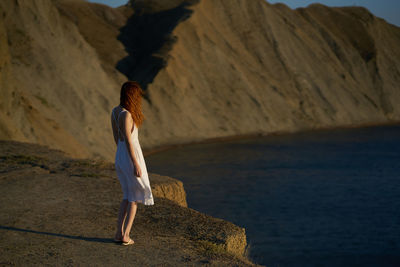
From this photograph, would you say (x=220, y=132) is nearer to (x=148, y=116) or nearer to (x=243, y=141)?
(x=243, y=141)

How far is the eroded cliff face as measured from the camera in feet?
75.7

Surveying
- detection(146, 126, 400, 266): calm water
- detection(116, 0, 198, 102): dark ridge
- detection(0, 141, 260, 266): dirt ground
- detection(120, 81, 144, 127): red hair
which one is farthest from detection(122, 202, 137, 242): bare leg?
detection(116, 0, 198, 102): dark ridge

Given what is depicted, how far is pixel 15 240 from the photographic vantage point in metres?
5.20

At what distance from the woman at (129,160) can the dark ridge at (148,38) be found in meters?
28.5

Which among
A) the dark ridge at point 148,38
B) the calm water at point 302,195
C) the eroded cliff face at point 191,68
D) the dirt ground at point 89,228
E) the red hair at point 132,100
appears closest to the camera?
the dirt ground at point 89,228

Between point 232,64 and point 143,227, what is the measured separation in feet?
115

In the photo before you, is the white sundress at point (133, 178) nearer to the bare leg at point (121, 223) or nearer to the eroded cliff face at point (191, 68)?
the bare leg at point (121, 223)

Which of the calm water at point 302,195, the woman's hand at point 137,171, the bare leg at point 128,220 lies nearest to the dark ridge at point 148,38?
the calm water at point 302,195

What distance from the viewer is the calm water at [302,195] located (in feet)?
32.6

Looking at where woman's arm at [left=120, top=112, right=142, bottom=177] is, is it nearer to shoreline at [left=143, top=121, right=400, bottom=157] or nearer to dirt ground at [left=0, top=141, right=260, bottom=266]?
dirt ground at [left=0, top=141, right=260, bottom=266]

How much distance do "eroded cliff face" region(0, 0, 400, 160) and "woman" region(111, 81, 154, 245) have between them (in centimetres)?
1085

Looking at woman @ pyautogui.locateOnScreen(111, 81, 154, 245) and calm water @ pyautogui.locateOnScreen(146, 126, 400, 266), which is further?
calm water @ pyautogui.locateOnScreen(146, 126, 400, 266)

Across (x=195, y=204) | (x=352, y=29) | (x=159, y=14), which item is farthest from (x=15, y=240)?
(x=352, y=29)

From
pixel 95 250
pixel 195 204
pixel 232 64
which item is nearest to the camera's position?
pixel 95 250
